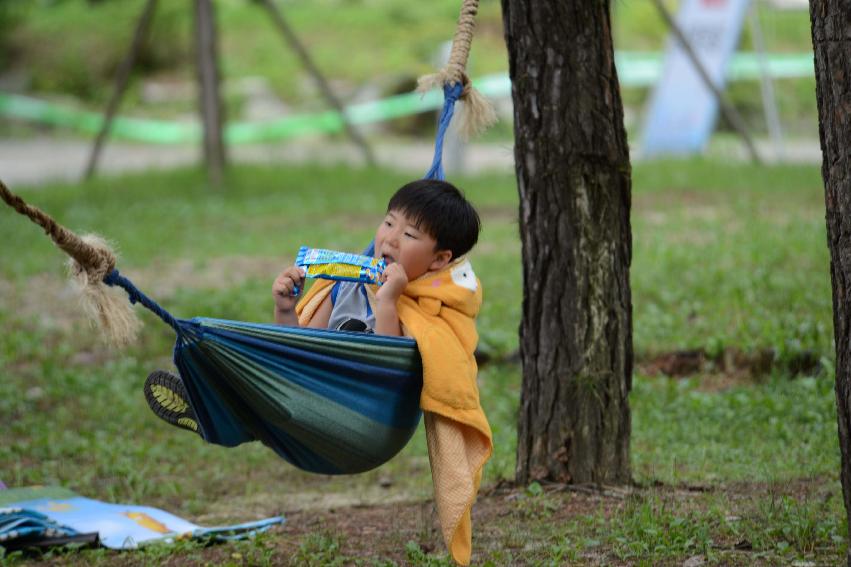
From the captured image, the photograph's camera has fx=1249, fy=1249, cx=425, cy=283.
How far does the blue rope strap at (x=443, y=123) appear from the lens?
365cm

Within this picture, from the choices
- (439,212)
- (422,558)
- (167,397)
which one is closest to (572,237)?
(439,212)

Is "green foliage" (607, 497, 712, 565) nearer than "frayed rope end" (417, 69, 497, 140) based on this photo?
Yes

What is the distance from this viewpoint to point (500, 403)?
18.6 feet

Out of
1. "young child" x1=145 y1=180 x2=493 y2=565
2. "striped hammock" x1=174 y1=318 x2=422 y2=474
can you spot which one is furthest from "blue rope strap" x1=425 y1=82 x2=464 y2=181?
"striped hammock" x1=174 y1=318 x2=422 y2=474

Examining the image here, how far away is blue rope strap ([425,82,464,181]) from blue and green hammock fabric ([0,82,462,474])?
720 millimetres

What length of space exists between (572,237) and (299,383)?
1.20 meters

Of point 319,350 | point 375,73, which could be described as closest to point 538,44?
point 319,350

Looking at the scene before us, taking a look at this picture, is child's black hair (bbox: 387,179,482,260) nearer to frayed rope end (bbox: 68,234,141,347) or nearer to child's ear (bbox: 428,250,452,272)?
child's ear (bbox: 428,250,452,272)

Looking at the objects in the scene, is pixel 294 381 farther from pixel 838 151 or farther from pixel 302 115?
pixel 302 115

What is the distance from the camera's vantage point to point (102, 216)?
32.7 ft

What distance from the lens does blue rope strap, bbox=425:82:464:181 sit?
3.65 m

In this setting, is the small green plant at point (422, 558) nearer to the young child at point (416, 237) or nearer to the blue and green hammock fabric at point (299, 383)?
the blue and green hammock fabric at point (299, 383)

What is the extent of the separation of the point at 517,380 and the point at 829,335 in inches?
57.3

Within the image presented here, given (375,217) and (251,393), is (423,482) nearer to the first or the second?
(251,393)
